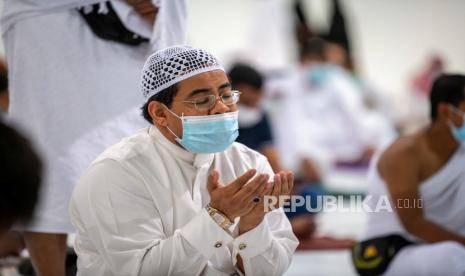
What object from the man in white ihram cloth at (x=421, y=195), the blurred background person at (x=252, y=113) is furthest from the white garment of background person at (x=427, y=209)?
the blurred background person at (x=252, y=113)

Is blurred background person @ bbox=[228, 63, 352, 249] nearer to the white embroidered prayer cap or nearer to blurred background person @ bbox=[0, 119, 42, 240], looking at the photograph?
the white embroidered prayer cap

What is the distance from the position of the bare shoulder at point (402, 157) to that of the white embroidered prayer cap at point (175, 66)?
3.70ft

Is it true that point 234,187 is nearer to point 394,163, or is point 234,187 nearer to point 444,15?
point 394,163

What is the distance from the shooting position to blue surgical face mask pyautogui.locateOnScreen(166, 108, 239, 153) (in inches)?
89.4

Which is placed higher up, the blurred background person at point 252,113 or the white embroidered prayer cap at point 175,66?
the white embroidered prayer cap at point 175,66

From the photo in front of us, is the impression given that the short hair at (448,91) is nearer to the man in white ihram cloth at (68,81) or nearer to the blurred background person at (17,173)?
the man in white ihram cloth at (68,81)

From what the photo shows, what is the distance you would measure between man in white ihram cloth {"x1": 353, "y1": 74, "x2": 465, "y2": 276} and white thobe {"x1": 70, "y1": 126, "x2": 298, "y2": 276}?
0.88 m


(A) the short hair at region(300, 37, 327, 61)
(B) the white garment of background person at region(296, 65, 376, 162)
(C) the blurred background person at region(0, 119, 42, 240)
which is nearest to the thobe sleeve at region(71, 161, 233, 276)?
(C) the blurred background person at region(0, 119, 42, 240)

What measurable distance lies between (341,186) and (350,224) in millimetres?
1924

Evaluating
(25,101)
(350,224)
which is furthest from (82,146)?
(350,224)

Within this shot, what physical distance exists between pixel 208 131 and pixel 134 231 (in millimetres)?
337

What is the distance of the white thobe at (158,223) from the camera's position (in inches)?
84.0

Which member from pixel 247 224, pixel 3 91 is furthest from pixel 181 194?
pixel 3 91

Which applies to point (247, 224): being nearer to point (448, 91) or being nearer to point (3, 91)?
point (448, 91)
